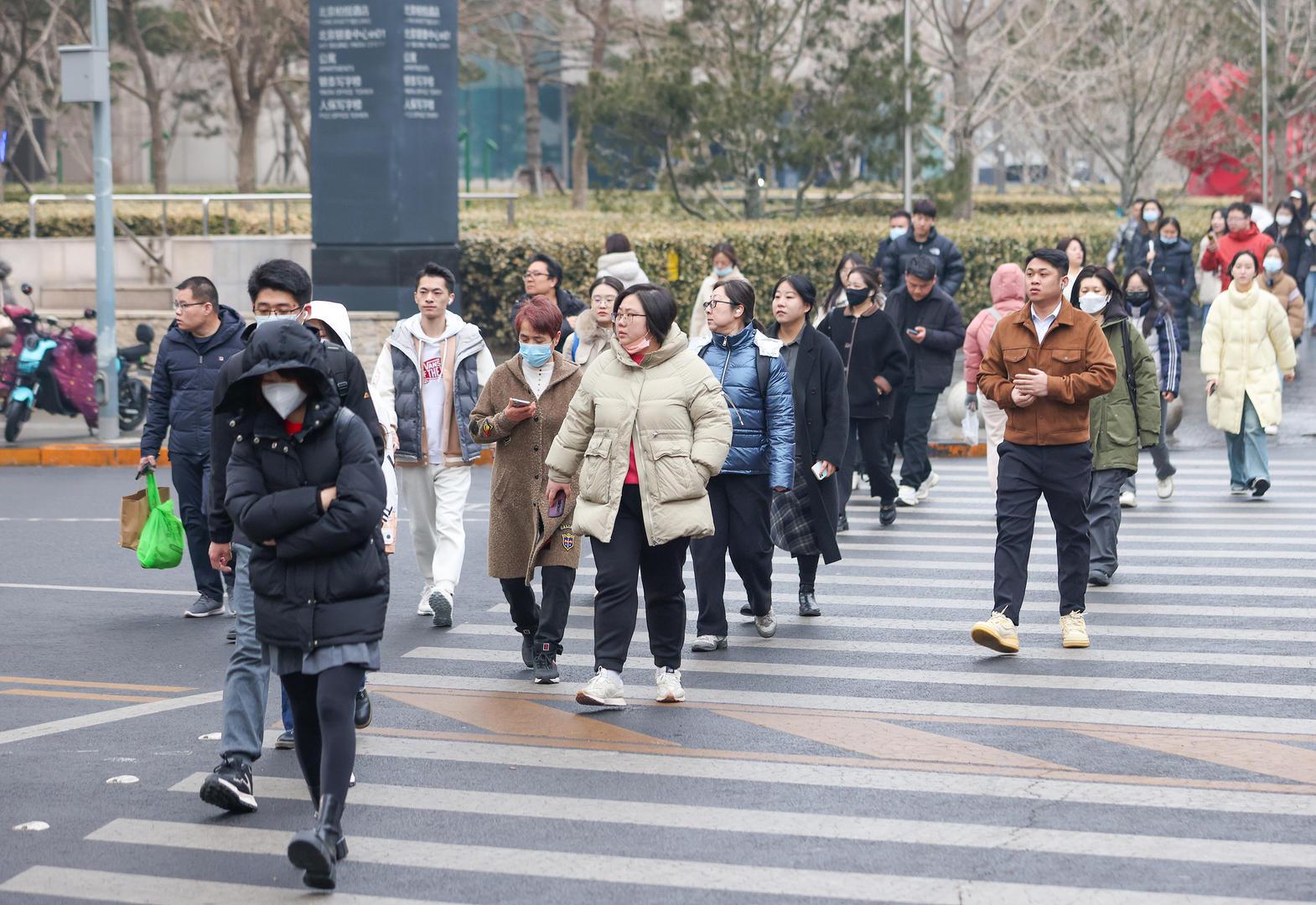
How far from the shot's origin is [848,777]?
6605 millimetres

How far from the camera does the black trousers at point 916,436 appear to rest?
13.2 meters

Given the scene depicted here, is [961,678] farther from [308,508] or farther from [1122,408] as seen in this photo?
[308,508]

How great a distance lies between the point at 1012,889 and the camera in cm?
538

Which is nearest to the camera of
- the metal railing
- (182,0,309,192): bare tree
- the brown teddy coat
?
the brown teddy coat

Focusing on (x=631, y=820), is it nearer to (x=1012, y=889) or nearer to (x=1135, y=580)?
(x=1012, y=889)

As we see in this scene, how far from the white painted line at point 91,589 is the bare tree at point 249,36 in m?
20.5

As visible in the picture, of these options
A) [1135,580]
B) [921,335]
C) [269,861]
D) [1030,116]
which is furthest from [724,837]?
[1030,116]

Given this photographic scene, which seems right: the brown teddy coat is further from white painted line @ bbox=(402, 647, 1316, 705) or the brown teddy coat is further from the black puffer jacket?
the black puffer jacket

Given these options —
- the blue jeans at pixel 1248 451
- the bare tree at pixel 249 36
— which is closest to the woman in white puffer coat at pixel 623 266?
the blue jeans at pixel 1248 451

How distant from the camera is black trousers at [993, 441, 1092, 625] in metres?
8.46

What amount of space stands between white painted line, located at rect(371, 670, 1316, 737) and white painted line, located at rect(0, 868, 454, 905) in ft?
8.33

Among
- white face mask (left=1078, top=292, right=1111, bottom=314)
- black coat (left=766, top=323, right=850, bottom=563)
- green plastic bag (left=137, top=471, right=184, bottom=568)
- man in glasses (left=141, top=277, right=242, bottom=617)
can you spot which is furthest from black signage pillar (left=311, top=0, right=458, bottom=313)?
white face mask (left=1078, top=292, right=1111, bottom=314)

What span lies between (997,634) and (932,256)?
8028 mm

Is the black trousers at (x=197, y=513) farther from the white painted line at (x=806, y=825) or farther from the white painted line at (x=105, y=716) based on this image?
the white painted line at (x=806, y=825)
